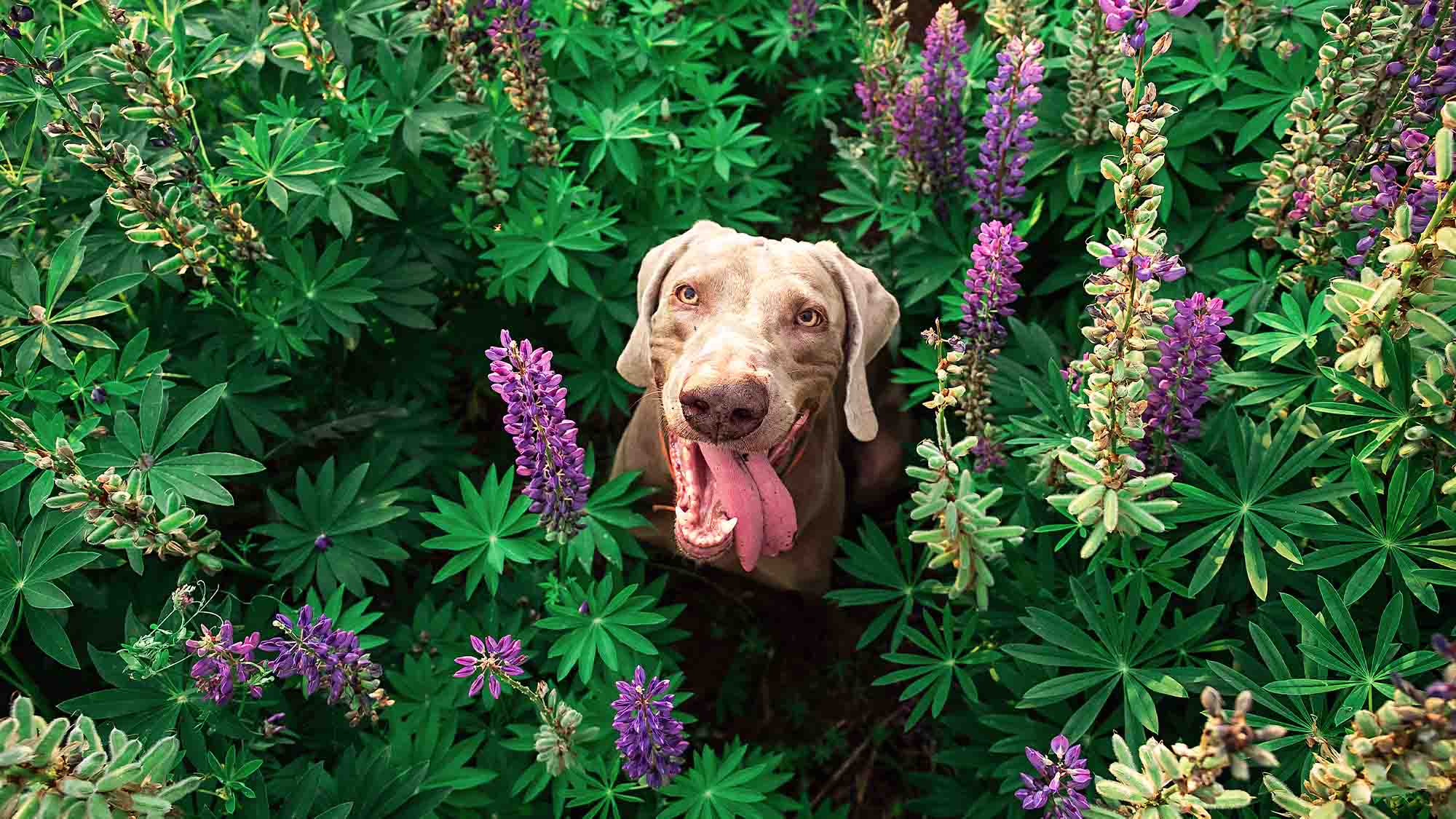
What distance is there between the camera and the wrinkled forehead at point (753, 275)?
9.13 ft

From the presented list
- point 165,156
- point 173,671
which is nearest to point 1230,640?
point 173,671

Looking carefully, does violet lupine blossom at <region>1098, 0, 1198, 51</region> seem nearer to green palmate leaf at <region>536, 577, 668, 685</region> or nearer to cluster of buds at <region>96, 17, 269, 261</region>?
green palmate leaf at <region>536, 577, 668, 685</region>

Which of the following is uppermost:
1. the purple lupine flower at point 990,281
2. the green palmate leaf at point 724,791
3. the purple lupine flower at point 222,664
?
the purple lupine flower at point 990,281

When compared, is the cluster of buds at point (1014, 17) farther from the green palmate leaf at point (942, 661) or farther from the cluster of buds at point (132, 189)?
the cluster of buds at point (132, 189)

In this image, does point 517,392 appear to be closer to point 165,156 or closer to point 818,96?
point 165,156

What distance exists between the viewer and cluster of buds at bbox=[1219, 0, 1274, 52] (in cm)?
311

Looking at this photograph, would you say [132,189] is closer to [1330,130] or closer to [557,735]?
[557,735]

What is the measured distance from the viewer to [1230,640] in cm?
233

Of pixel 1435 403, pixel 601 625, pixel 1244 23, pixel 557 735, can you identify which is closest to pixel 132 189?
pixel 601 625

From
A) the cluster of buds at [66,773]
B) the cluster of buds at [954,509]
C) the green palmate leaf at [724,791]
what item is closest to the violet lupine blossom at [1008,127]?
the cluster of buds at [954,509]

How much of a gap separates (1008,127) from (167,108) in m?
2.40

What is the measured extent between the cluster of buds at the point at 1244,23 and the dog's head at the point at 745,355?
1.43 metres

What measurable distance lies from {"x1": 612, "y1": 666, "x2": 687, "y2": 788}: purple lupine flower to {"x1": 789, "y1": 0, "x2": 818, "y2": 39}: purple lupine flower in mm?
2800

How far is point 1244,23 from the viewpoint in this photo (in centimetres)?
313
